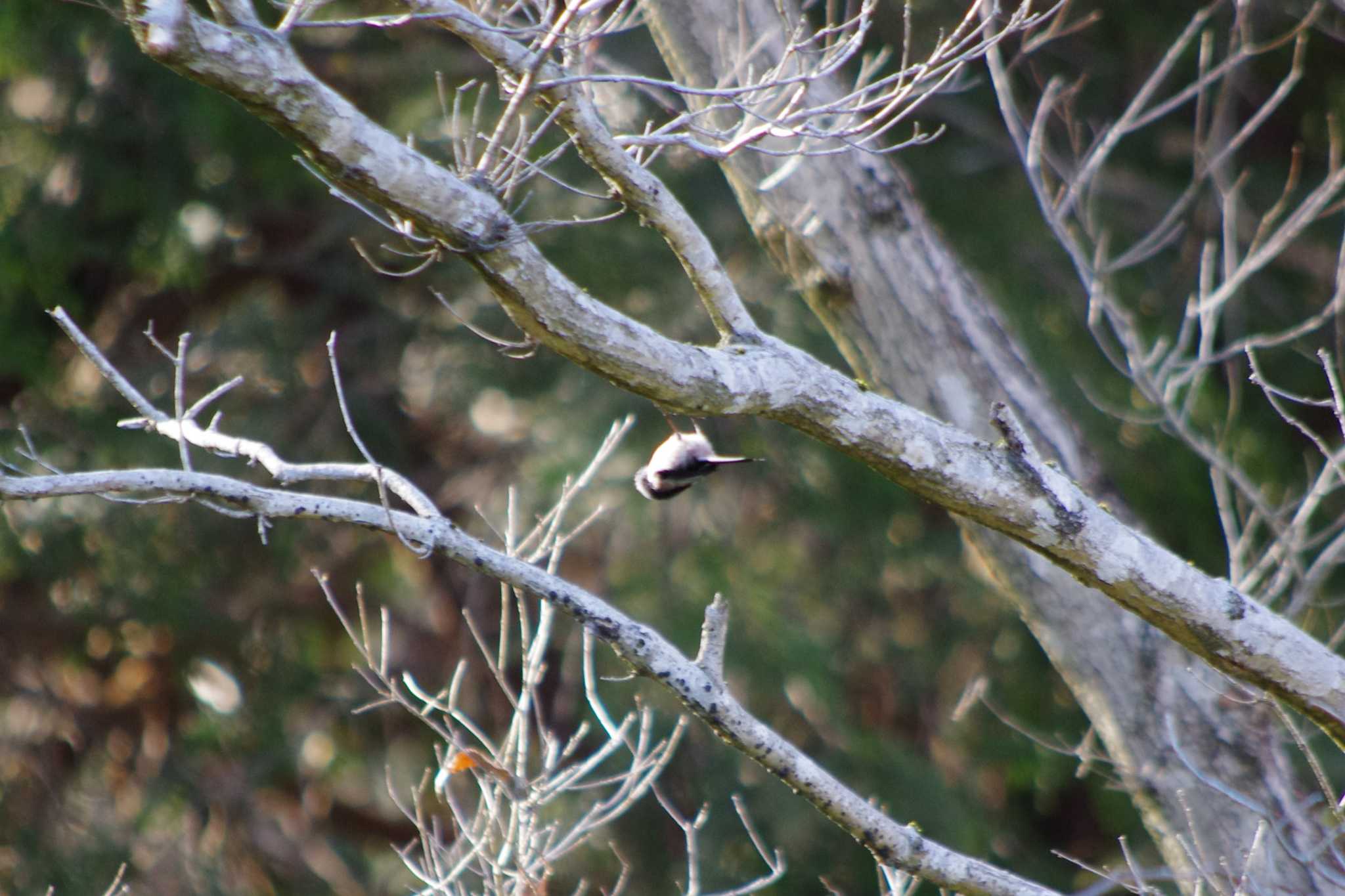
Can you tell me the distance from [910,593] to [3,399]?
500 centimetres

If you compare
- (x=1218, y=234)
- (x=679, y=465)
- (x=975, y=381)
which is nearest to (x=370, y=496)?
(x=975, y=381)

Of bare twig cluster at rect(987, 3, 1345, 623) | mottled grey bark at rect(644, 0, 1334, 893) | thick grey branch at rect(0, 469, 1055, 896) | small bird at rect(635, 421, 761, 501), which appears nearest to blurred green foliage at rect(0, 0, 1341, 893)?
bare twig cluster at rect(987, 3, 1345, 623)

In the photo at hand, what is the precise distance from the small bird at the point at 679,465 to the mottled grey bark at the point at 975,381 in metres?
0.89

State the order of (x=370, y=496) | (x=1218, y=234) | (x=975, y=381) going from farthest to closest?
(x=1218, y=234), (x=370, y=496), (x=975, y=381)

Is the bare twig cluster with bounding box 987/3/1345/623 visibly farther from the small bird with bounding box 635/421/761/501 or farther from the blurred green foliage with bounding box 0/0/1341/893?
the small bird with bounding box 635/421/761/501

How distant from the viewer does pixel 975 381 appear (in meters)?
3.54

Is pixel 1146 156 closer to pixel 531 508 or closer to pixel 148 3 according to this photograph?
pixel 531 508

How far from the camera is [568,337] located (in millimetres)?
1994

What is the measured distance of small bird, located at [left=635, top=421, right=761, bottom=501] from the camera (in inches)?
109

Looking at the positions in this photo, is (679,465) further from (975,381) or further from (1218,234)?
(1218,234)

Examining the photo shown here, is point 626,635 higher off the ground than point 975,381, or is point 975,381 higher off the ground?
point 626,635

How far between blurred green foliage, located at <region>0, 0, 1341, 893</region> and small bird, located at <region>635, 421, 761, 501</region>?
9.71 feet

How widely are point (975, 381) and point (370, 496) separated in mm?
3610

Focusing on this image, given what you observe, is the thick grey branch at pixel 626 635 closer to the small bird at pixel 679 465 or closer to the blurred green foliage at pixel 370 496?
the small bird at pixel 679 465
